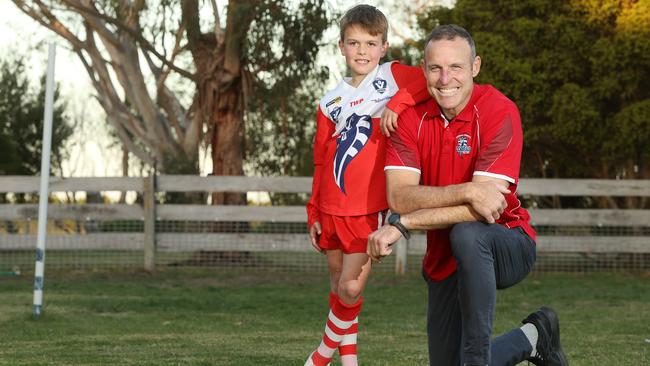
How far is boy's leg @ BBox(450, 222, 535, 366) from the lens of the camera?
4145 mm

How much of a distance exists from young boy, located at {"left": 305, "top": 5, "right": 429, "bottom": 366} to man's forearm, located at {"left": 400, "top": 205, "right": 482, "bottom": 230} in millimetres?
1177

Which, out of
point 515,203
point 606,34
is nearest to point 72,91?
point 606,34

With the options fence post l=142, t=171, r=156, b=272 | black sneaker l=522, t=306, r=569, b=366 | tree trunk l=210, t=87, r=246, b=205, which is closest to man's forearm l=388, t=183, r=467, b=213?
black sneaker l=522, t=306, r=569, b=366

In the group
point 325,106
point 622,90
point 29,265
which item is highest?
point 622,90

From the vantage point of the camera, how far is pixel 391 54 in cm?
2497

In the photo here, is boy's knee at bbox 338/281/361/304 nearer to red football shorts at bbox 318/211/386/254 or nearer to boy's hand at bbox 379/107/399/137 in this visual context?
red football shorts at bbox 318/211/386/254

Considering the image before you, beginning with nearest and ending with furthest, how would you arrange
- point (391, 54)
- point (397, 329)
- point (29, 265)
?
1. point (397, 329)
2. point (29, 265)
3. point (391, 54)

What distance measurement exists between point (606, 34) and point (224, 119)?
21.0 feet

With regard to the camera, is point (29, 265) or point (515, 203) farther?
point (29, 265)

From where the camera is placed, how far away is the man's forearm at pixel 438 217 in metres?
4.27

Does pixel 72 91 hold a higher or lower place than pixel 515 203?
higher

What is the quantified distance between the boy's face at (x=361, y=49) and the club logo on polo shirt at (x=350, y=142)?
0.29 metres

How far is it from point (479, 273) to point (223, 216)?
463 inches

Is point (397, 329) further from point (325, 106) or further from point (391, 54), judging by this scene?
point (391, 54)
